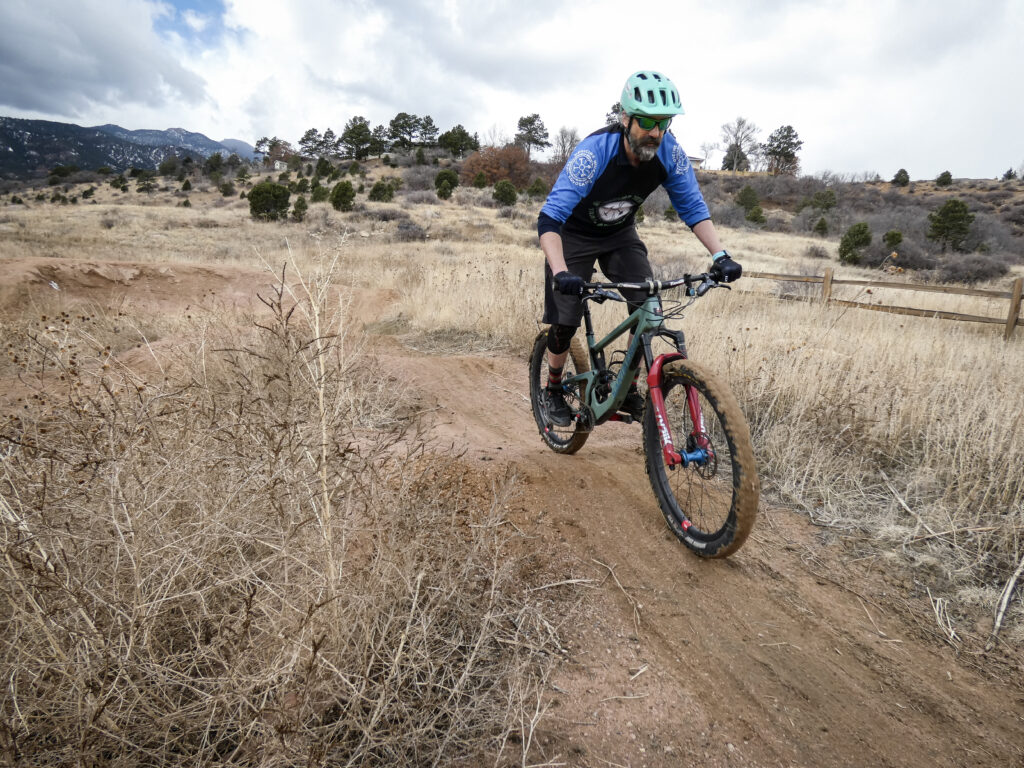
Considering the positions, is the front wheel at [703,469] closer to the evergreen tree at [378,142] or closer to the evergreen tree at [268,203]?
the evergreen tree at [268,203]

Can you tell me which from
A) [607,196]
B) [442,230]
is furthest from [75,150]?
A: [607,196]

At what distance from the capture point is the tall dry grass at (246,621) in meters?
1.47

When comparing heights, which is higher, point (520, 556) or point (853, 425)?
point (853, 425)

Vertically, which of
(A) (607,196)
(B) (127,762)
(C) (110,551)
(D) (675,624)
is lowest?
(D) (675,624)

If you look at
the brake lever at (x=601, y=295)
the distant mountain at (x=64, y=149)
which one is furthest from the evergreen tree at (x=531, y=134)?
the distant mountain at (x=64, y=149)

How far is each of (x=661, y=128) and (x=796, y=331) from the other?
4.67 m

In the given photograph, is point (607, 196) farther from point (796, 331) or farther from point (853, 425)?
point (796, 331)

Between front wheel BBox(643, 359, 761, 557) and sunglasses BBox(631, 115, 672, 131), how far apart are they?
4.22ft

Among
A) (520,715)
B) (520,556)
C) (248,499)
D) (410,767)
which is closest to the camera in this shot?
(410,767)

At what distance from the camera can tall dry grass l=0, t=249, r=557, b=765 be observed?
147 cm

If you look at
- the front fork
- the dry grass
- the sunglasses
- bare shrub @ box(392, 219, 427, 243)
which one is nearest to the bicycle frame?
the front fork

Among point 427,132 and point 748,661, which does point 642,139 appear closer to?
point 748,661

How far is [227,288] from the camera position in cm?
1369

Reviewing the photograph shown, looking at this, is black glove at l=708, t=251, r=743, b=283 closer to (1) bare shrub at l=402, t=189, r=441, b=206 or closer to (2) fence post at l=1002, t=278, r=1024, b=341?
(2) fence post at l=1002, t=278, r=1024, b=341
